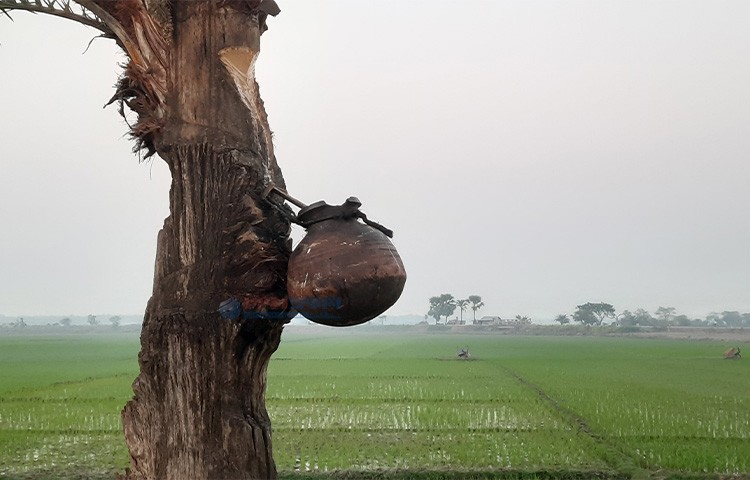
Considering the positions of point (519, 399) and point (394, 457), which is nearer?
point (394, 457)

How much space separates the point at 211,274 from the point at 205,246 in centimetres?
13

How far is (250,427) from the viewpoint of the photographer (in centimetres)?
260

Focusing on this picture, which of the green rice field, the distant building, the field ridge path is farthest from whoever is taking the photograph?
the distant building

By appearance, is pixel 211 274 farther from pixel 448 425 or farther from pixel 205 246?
pixel 448 425

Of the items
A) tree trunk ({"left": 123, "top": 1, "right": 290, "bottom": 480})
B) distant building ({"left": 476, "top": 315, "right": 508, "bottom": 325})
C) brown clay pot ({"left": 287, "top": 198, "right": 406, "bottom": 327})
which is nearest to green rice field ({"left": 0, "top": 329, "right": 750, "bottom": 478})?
tree trunk ({"left": 123, "top": 1, "right": 290, "bottom": 480})

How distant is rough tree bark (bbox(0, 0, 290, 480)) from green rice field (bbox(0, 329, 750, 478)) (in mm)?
6407

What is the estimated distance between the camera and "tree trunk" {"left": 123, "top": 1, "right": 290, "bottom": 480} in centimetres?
256

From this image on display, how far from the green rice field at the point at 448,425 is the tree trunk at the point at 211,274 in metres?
6.39

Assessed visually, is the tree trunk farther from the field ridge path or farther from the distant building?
the distant building

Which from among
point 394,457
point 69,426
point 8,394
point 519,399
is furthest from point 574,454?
point 8,394

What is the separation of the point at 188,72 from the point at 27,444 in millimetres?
10448

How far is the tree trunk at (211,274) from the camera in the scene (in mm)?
2561

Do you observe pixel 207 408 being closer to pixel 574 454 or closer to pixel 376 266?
pixel 376 266

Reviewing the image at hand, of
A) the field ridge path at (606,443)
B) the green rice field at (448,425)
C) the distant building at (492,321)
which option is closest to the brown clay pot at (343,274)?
the green rice field at (448,425)
